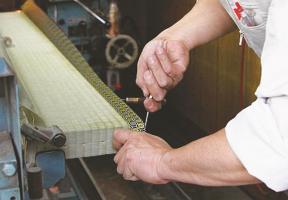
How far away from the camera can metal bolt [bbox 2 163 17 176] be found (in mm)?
1062

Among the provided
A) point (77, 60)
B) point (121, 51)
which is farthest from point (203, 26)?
point (121, 51)

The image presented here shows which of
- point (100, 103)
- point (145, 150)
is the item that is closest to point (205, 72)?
point (100, 103)

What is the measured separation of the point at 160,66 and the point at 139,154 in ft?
1.06

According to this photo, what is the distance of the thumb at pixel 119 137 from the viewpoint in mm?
1437

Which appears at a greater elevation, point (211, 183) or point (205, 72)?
point (211, 183)

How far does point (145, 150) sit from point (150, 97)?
283 millimetres

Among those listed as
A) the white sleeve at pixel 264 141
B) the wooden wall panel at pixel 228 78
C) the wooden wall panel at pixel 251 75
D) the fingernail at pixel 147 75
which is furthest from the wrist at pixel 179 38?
the wooden wall panel at pixel 228 78

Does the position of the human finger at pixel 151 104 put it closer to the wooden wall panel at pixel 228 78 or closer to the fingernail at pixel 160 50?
the fingernail at pixel 160 50

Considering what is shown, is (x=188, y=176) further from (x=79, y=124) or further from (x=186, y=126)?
(x=186, y=126)

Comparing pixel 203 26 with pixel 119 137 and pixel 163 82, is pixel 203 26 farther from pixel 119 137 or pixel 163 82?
pixel 119 137

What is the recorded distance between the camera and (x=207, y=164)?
45.2 inches

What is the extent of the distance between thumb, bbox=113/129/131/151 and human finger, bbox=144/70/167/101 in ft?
0.53

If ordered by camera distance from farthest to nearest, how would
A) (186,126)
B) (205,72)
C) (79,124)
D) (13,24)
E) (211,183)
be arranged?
(186,126) < (205,72) < (13,24) < (79,124) < (211,183)

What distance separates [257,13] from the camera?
121cm
